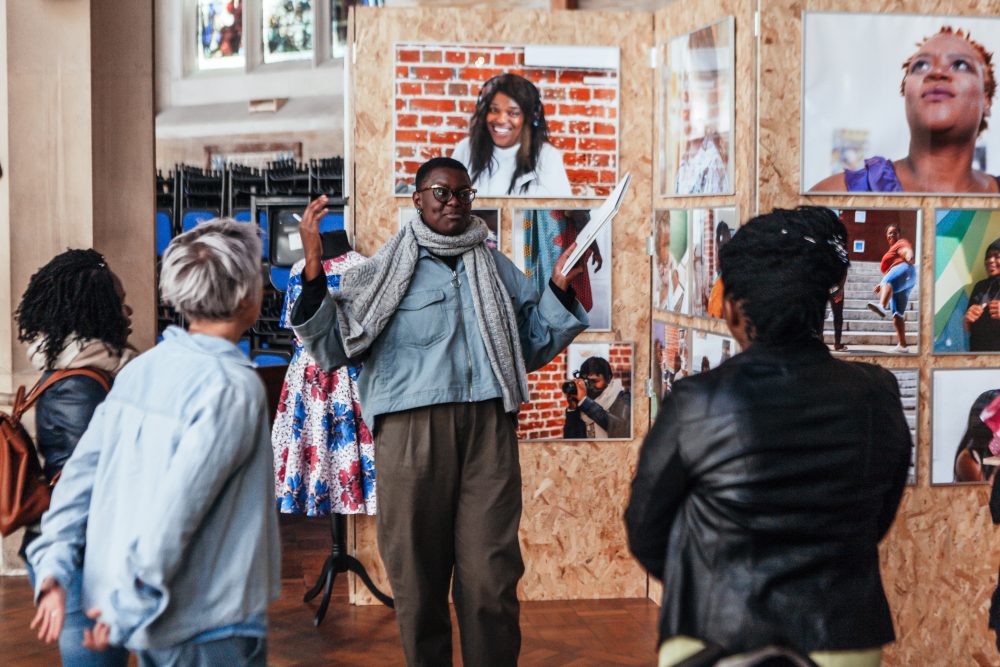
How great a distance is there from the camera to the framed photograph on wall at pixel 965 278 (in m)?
4.38

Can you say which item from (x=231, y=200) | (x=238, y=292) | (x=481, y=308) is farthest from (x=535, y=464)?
(x=231, y=200)

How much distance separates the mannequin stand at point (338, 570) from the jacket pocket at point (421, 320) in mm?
1867

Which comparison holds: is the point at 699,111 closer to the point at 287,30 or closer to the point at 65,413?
the point at 65,413

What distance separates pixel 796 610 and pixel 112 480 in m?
1.25

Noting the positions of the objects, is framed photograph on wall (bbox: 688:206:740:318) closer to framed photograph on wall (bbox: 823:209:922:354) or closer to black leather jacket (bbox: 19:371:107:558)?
framed photograph on wall (bbox: 823:209:922:354)

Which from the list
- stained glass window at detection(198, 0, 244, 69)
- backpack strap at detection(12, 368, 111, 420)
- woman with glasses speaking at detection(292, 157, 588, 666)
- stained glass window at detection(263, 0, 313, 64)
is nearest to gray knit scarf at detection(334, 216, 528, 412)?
woman with glasses speaking at detection(292, 157, 588, 666)

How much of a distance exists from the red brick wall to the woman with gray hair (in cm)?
307

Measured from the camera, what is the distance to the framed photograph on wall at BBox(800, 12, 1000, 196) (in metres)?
4.30

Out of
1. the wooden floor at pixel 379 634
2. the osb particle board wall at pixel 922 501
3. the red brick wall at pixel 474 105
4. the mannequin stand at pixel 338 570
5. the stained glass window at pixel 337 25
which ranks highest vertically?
the stained glass window at pixel 337 25

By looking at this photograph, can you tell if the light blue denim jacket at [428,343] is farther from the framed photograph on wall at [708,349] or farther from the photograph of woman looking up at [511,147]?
the photograph of woman looking up at [511,147]

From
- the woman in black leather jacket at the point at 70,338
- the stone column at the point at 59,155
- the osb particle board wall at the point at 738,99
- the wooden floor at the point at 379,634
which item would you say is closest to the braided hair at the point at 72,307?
the woman in black leather jacket at the point at 70,338

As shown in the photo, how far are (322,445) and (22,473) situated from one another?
231cm

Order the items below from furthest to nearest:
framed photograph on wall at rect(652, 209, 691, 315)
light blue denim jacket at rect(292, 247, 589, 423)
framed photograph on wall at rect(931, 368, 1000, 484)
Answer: framed photograph on wall at rect(652, 209, 691, 315) < framed photograph on wall at rect(931, 368, 1000, 484) < light blue denim jacket at rect(292, 247, 589, 423)

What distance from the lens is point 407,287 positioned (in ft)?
12.8
